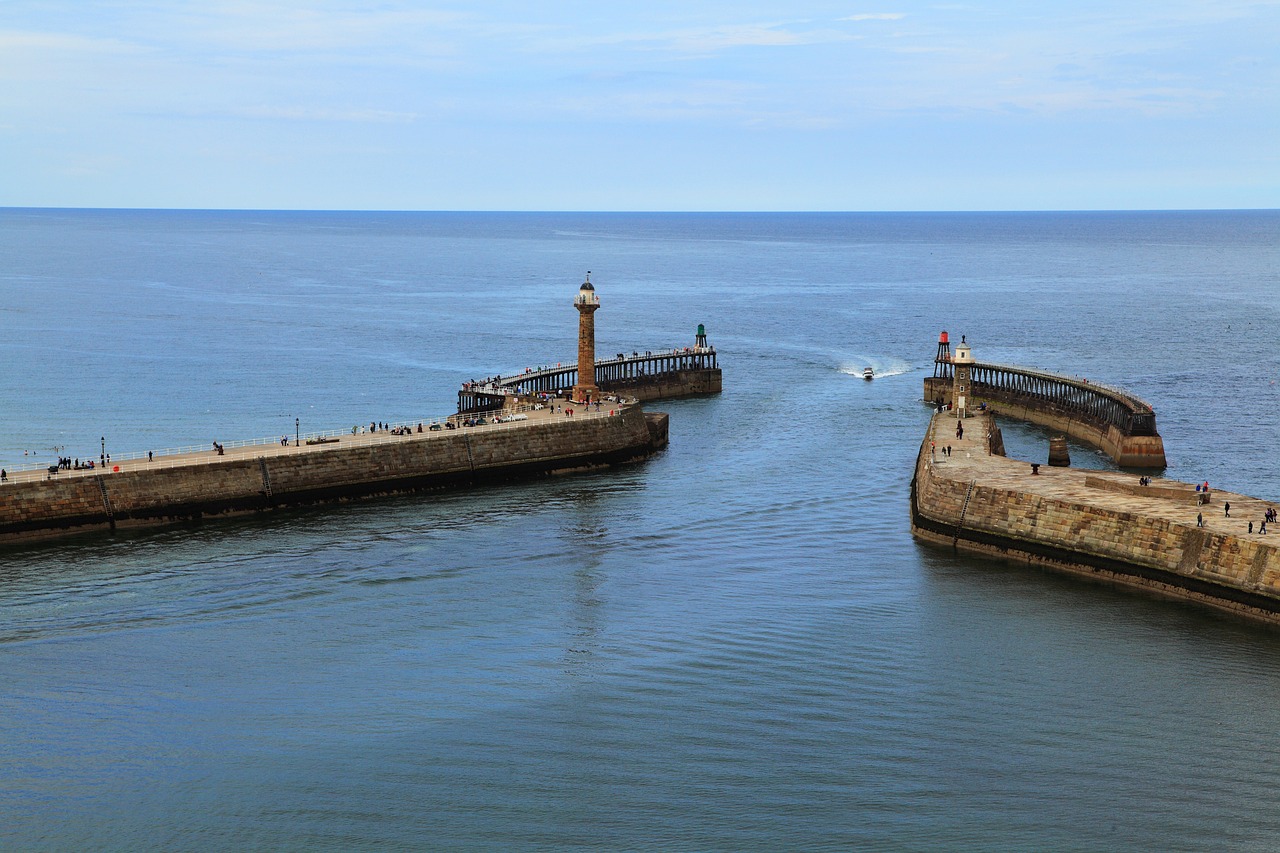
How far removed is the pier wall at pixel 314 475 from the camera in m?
58.8

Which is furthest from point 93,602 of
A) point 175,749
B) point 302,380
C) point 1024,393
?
point 1024,393

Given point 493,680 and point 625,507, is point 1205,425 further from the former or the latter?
point 493,680

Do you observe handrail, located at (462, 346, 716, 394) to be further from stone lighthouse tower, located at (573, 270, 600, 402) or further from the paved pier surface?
the paved pier surface

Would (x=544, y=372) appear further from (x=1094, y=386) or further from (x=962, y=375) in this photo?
(x=1094, y=386)

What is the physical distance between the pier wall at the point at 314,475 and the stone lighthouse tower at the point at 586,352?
15.6ft

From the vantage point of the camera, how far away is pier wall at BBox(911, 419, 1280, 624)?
48188mm

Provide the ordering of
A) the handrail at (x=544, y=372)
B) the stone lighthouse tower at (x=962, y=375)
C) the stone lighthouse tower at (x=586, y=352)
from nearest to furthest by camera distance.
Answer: the stone lighthouse tower at (x=962, y=375) < the stone lighthouse tower at (x=586, y=352) < the handrail at (x=544, y=372)

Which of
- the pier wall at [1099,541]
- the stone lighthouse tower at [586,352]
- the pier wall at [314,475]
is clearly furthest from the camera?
the stone lighthouse tower at [586,352]

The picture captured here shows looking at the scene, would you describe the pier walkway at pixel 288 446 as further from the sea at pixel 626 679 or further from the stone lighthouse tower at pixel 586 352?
the sea at pixel 626 679

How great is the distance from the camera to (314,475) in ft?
217

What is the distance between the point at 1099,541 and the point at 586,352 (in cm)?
4021

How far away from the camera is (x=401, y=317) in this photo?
160750mm

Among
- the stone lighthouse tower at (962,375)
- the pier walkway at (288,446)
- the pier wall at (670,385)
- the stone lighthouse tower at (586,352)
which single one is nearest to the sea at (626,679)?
the pier walkway at (288,446)

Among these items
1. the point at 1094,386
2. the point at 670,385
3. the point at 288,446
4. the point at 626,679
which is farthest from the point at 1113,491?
the point at 670,385
